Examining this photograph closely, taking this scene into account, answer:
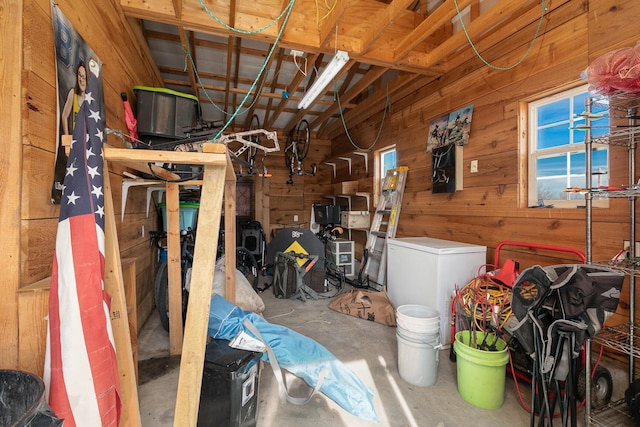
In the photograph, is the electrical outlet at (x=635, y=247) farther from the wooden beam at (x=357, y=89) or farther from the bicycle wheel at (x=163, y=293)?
the bicycle wheel at (x=163, y=293)

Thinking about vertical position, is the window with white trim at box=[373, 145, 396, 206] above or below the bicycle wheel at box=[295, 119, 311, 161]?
below

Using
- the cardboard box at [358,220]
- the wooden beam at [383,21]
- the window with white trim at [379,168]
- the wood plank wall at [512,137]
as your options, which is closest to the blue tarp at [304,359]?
the wood plank wall at [512,137]

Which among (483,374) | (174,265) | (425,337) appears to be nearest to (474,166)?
(425,337)

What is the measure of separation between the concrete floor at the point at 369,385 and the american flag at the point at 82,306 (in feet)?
2.58

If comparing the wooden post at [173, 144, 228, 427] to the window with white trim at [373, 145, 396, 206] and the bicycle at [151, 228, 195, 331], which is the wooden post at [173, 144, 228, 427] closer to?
the bicycle at [151, 228, 195, 331]

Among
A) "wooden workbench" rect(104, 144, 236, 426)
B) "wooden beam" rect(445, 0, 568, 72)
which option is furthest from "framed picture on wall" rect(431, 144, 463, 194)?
"wooden workbench" rect(104, 144, 236, 426)

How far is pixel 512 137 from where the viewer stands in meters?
2.49

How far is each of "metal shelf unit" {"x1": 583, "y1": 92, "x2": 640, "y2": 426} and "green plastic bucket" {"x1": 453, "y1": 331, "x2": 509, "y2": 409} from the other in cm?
39

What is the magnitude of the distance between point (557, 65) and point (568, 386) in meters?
2.18

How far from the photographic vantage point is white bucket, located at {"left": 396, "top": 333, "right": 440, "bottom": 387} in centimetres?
194

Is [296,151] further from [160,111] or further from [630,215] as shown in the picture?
[630,215]

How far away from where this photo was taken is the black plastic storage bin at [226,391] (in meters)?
1.38

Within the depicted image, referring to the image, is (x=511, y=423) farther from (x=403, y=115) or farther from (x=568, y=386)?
(x=403, y=115)

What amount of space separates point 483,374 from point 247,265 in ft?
12.0
